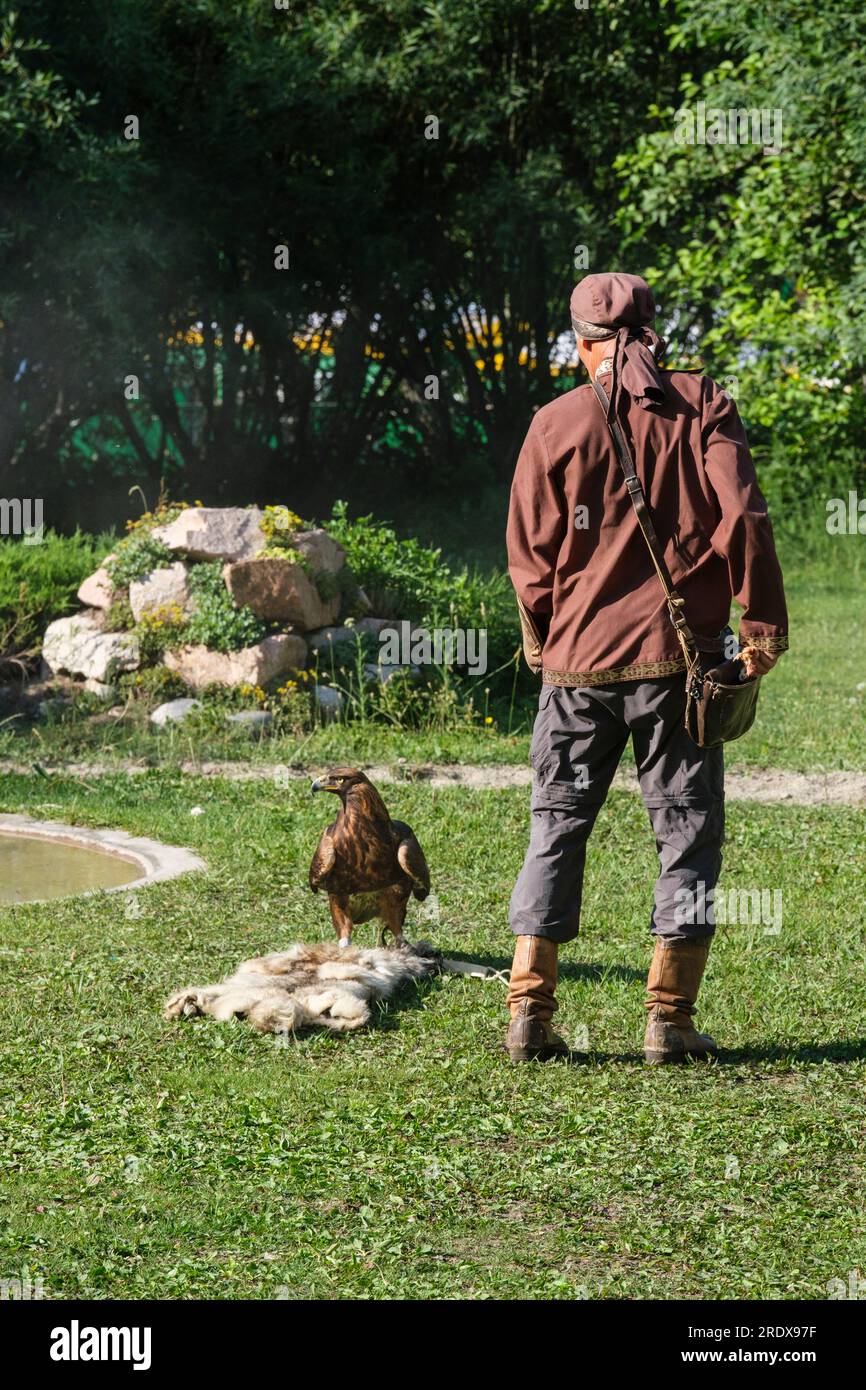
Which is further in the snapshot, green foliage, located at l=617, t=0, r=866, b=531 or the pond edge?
green foliage, located at l=617, t=0, r=866, b=531

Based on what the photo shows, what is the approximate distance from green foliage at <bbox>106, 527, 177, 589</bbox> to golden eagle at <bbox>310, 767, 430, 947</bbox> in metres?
5.35

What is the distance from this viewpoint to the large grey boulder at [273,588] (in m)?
10.4

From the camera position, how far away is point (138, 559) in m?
10.8

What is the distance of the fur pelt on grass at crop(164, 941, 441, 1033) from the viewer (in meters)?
5.21

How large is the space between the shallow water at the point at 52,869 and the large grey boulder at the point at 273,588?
9.89ft

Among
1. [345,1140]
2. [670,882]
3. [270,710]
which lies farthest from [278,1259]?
[270,710]

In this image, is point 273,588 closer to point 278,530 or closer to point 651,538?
point 278,530

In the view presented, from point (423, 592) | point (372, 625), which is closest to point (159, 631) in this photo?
point (372, 625)

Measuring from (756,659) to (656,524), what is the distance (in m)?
0.48

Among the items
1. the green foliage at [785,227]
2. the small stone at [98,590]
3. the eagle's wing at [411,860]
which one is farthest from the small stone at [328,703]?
the green foliage at [785,227]

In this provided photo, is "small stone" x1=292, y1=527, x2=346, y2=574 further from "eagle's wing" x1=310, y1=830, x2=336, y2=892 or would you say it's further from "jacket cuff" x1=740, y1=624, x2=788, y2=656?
"jacket cuff" x1=740, y1=624, x2=788, y2=656

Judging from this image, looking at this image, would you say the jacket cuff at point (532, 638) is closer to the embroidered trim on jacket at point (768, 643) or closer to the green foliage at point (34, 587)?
the embroidered trim on jacket at point (768, 643)

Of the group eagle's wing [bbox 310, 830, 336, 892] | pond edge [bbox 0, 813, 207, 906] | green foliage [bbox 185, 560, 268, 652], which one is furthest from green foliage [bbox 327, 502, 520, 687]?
eagle's wing [bbox 310, 830, 336, 892]

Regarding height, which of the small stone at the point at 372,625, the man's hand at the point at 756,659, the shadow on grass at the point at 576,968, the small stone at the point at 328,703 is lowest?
the shadow on grass at the point at 576,968
